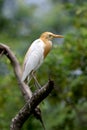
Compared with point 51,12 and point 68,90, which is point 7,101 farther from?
point 51,12

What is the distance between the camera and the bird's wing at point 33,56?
14.5 feet

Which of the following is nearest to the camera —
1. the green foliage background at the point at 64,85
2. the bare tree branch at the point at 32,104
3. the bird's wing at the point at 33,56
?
the bare tree branch at the point at 32,104

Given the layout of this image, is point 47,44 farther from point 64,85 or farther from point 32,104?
point 64,85

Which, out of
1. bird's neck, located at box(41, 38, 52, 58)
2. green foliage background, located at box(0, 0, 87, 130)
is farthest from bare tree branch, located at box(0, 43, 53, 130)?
green foliage background, located at box(0, 0, 87, 130)

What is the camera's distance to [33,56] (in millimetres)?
4441

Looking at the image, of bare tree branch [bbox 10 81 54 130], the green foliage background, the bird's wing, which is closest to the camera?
bare tree branch [bbox 10 81 54 130]

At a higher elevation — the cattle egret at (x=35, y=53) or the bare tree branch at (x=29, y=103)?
the cattle egret at (x=35, y=53)

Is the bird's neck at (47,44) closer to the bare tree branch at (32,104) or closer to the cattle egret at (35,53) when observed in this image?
the cattle egret at (35,53)

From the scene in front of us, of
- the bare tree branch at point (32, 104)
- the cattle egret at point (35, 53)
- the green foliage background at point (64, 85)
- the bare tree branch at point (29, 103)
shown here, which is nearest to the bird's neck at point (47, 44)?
the cattle egret at point (35, 53)

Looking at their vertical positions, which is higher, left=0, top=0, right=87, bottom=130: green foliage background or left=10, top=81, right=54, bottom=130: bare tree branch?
left=0, top=0, right=87, bottom=130: green foliage background

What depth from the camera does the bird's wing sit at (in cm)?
441

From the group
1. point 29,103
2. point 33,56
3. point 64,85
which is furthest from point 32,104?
point 64,85

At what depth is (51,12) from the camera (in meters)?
17.2

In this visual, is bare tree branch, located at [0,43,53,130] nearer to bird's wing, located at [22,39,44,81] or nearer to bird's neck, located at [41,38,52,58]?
bird's wing, located at [22,39,44,81]
